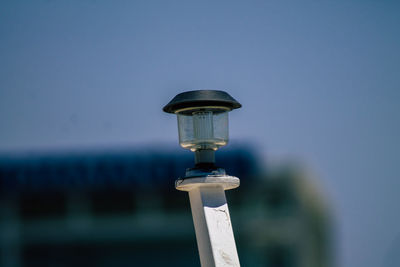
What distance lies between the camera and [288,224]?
43844 mm

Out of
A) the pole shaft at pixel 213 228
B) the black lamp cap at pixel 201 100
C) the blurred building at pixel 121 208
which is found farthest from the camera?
the blurred building at pixel 121 208

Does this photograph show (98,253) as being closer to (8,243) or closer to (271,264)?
(8,243)

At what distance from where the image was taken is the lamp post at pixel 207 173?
8.61 ft

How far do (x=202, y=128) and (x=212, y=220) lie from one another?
40cm

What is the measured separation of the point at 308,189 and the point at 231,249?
142 ft

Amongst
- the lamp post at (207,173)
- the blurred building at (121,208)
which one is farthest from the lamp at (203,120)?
the blurred building at (121,208)

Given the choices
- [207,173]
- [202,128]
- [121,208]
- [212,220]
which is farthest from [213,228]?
[121,208]

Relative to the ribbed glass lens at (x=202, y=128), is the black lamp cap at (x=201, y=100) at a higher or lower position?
higher

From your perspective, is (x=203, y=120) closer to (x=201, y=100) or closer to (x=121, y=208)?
(x=201, y=100)

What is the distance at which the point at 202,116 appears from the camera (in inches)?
110

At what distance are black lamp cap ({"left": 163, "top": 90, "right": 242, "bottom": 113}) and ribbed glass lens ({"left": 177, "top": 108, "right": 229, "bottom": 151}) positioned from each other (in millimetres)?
37

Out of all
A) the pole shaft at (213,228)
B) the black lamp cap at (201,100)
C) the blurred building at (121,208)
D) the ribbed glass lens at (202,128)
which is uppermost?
the black lamp cap at (201,100)

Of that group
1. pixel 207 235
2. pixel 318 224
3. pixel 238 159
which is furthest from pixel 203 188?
pixel 318 224

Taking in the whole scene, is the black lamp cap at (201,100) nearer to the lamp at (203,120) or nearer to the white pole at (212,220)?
the lamp at (203,120)
